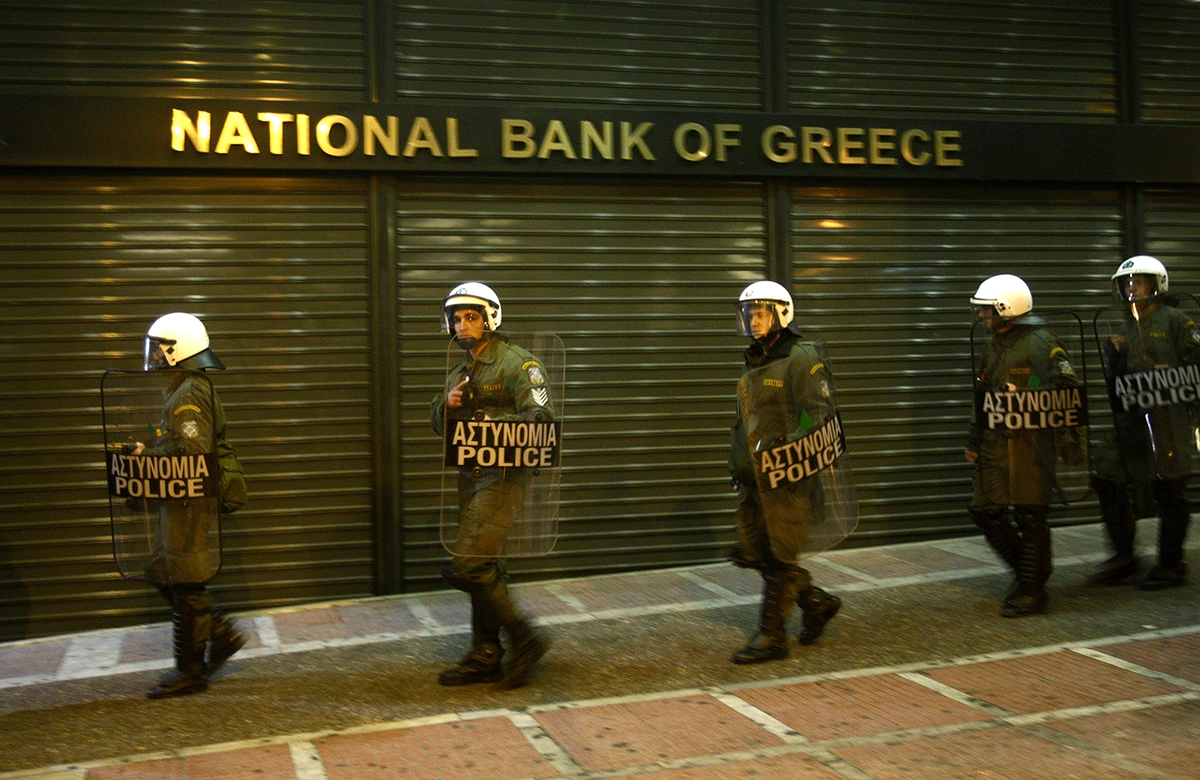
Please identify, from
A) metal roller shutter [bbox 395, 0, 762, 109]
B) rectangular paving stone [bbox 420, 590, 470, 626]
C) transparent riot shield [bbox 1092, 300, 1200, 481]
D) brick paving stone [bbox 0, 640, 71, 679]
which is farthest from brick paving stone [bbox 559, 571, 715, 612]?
metal roller shutter [bbox 395, 0, 762, 109]

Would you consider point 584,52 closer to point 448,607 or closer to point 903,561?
point 448,607

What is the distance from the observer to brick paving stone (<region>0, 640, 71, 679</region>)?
22.1 ft

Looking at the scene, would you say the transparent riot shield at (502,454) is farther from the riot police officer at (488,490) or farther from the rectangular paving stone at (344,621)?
the rectangular paving stone at (344,621)

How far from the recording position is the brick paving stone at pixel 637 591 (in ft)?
25.6

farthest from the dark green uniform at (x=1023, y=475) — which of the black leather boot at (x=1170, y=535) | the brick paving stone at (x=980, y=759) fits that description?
the brick paving stone at (x=980, y=759)

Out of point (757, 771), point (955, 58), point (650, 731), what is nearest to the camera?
point (757, 771)

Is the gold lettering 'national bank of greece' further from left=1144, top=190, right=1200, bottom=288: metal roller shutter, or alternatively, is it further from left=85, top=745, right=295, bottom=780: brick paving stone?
left=85, top=745, right=295, bottom=780: brick paving stone

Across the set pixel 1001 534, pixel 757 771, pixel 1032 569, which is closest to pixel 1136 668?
pixel 1032 569

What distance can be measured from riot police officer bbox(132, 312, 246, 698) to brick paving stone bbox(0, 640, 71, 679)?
1196 millimetres

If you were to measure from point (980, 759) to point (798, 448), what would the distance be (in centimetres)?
198

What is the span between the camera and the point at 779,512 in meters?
6.26

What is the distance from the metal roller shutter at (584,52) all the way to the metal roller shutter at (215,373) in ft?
3.99

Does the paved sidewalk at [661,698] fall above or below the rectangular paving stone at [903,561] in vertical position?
below

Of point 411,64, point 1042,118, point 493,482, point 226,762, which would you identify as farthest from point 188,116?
point 1042,118
